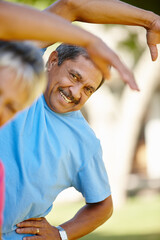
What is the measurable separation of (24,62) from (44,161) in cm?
92

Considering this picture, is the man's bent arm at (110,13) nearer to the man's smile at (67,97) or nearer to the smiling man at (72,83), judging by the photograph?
the smiling man at (72,83)

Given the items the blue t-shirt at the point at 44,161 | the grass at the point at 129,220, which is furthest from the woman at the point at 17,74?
the grass at the point at 129,220

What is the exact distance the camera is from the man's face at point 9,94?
159 cm

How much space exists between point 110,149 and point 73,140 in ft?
24.3

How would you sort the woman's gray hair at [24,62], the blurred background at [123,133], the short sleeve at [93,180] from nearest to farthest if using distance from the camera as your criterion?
the woman's gray hair at [24,62] < the short sleeve at [93,180] < the blurred background at [123,133]

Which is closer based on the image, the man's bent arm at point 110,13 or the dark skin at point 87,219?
the man's bent arm at point 110,13

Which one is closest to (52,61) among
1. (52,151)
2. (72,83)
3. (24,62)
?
(72,83)

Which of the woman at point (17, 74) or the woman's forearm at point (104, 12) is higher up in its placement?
the woman at point (17, 74)

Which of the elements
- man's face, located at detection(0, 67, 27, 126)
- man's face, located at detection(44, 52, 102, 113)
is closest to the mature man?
man's face, located at detection(44, 52, 102, 113)

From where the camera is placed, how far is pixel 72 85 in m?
2.54

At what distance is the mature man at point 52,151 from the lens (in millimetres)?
2365

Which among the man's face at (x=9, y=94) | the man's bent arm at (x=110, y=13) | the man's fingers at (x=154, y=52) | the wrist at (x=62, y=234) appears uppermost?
the man's face at (x=9, y=94)

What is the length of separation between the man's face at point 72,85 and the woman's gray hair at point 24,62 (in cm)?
86

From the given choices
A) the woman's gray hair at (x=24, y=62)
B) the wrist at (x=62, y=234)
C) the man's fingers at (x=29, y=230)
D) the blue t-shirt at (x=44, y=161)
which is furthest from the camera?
the wrist at (x=62, y=234)
